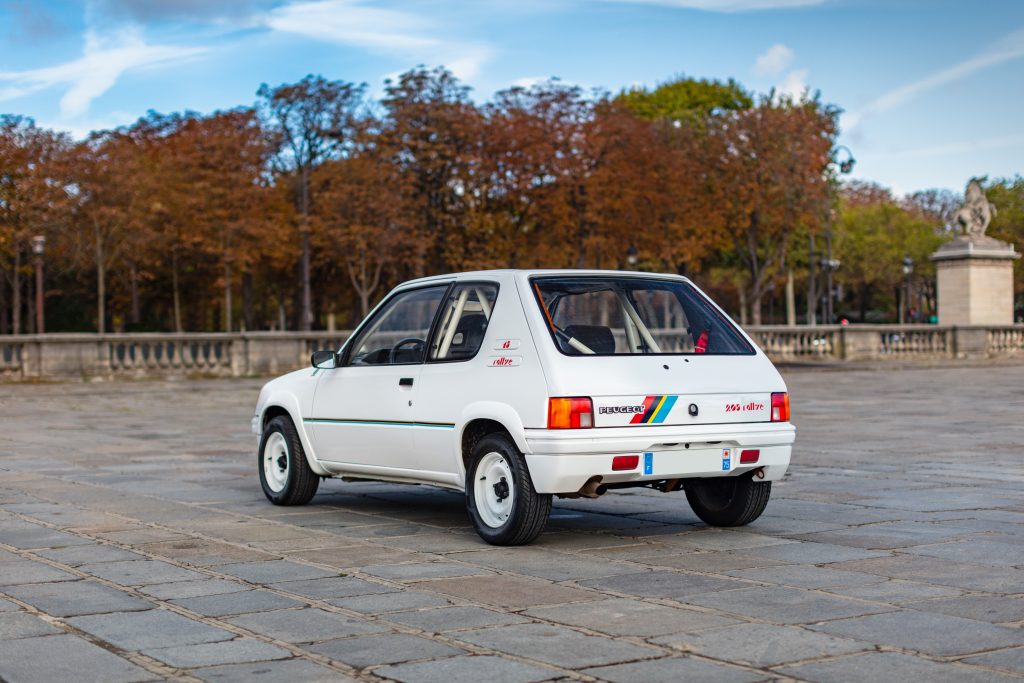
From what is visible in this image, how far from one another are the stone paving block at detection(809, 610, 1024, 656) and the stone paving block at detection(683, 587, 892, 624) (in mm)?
137

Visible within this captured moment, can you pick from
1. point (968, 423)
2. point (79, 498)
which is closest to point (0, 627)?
point (79, 498)

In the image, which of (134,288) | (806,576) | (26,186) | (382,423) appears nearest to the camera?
(806,576)

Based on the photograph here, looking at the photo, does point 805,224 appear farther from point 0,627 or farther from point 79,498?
point 0,627

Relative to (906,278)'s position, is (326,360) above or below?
below

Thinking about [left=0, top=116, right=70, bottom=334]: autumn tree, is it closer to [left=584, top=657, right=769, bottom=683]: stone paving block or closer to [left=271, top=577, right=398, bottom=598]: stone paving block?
[left=271, top=577, right=398, bottom=598]: stone paving block

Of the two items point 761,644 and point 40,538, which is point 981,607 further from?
point 40,538

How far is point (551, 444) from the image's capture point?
764 cm

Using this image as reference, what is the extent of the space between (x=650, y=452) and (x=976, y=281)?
1518 inches

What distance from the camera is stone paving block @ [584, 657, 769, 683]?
4.85 m

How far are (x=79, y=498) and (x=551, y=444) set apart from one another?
479 centimetres

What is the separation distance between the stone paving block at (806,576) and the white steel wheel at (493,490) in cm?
155

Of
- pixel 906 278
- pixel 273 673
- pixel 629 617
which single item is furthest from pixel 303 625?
pixel 906 278

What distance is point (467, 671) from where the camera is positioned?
500 centimetres

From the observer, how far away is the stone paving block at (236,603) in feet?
20.4
